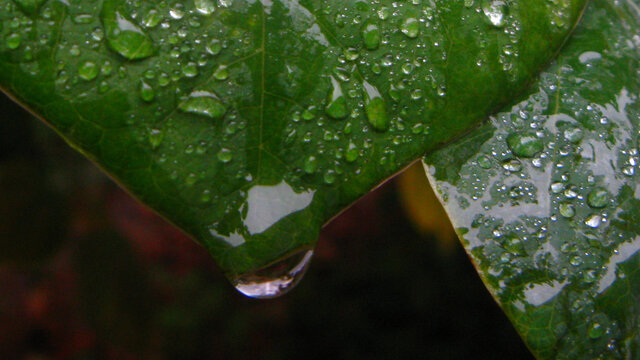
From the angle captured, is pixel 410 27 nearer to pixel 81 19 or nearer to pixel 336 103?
pixel 336 103

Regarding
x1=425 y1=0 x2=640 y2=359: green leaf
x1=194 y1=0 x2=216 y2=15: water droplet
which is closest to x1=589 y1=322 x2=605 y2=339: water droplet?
x1=425 y1=0 x2=640 y2=359: green leaf

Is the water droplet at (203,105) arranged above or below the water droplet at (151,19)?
below

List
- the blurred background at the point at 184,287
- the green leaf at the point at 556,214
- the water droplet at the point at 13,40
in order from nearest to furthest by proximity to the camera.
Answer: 1. the water droplet at the point at 13,40
2. the green leaf at the point at 556,214
3. the blurred background at the point at 184,287

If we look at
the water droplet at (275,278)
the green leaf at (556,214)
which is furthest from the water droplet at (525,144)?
the water droplet at (275,278)

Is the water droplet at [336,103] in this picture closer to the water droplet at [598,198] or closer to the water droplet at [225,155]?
the water droplet at [225,155]

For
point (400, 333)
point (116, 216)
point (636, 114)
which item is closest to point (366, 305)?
point (400, 333)

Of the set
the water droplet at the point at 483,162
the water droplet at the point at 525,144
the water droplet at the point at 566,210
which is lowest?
the water droplet at the point at 566,210
